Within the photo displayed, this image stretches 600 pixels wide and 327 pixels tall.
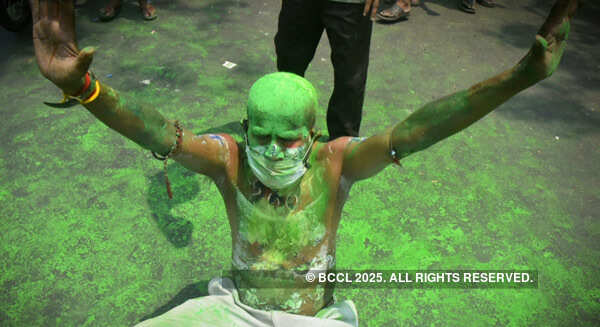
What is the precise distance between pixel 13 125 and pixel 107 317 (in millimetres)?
2331

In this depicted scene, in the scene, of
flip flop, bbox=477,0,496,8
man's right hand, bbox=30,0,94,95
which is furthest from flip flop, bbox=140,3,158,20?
flip flop, bbox=477,0,496,8

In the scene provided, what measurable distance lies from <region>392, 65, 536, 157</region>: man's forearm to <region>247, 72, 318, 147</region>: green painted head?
372 mm

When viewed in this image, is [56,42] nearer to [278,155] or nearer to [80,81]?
[80,81]

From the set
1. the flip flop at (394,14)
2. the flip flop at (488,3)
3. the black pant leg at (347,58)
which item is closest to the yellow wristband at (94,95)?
the black pant leg at (347,58)

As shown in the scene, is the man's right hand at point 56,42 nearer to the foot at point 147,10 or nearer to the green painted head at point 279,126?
the green painted head at point 279,126

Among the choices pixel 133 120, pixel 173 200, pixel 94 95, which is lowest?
pixel 173 200

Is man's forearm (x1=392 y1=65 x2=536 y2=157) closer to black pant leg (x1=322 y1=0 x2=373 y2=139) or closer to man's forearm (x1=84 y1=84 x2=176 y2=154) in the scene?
man's forearm (x1=84 y1=84 x2=176 y2=154)

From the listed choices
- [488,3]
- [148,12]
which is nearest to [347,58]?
[148,12]

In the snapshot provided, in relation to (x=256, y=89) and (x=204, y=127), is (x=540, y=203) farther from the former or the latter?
(x=204, y=127)

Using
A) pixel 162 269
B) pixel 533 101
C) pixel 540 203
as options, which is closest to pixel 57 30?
pixel 162 269

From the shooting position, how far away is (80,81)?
1.09 m

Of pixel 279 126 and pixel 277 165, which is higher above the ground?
pixel 279 126

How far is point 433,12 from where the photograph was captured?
19.5 feet

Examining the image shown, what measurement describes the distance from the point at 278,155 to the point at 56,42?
31.3 inches
